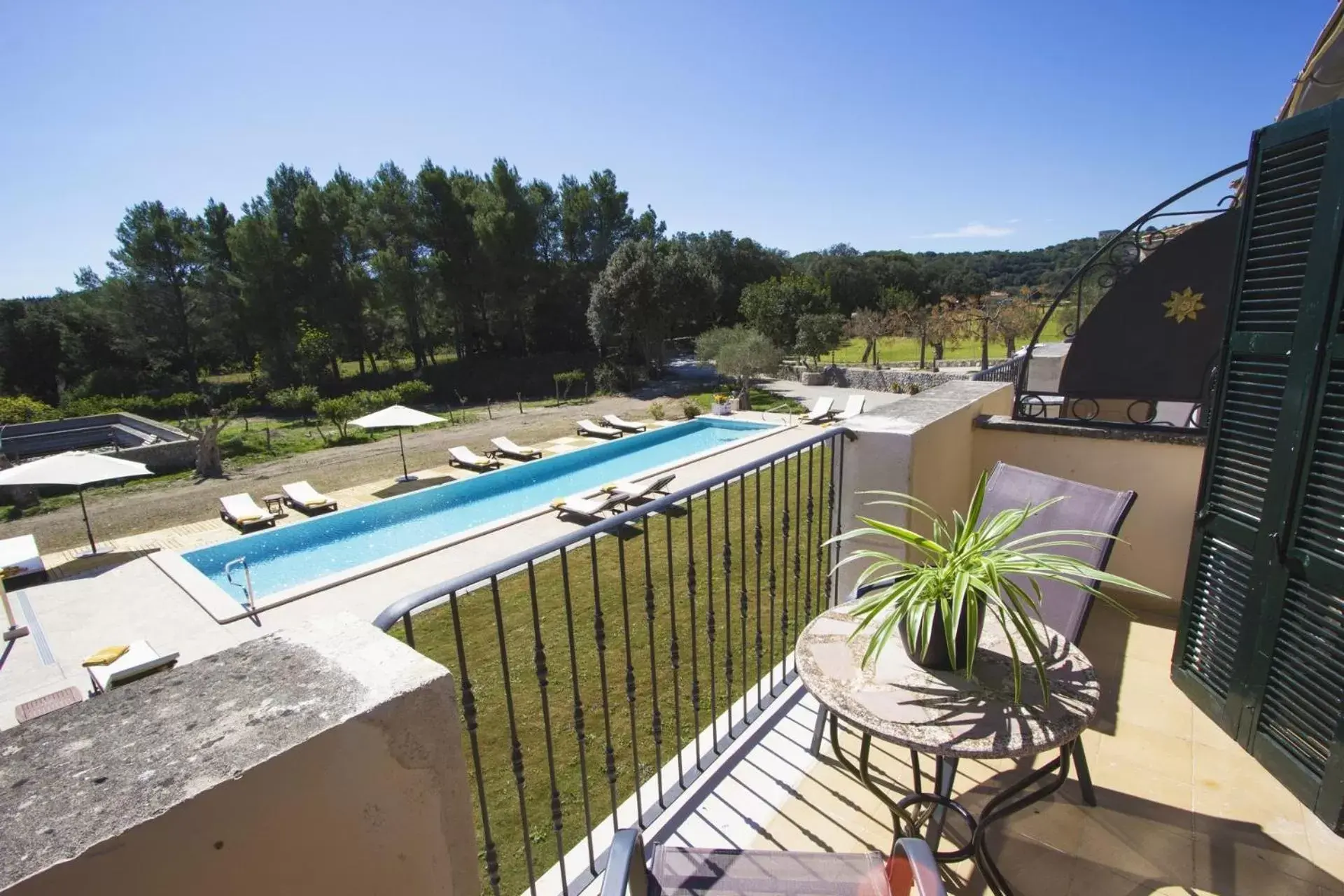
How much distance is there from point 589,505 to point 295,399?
19.8 meters

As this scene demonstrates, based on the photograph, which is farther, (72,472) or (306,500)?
(306,500)

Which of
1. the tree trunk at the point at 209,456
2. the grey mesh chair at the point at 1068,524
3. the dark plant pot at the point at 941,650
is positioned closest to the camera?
the dark plant pot at the point at 941,650

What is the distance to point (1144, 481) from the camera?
3.29 meters

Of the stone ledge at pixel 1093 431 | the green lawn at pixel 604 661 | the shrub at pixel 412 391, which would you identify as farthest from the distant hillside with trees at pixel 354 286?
the stone ledge at pixel 1093 431

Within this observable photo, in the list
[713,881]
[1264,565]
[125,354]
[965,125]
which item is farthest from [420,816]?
[125,354]

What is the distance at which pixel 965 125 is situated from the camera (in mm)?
14195

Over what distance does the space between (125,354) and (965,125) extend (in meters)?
36.1

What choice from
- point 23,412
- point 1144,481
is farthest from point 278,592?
point 23,412

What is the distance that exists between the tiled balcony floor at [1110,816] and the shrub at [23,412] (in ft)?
92.1

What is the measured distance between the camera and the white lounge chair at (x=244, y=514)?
1000 centimetres

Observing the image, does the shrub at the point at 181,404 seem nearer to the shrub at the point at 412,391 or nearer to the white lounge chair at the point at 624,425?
the shrub at the point at 412,391

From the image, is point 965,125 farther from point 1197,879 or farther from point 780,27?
point 1197,879

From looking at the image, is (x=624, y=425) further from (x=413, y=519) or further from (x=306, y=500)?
(x=306, y=500)

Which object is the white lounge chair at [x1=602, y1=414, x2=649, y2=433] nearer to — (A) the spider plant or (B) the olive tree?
(B) the olive tree
